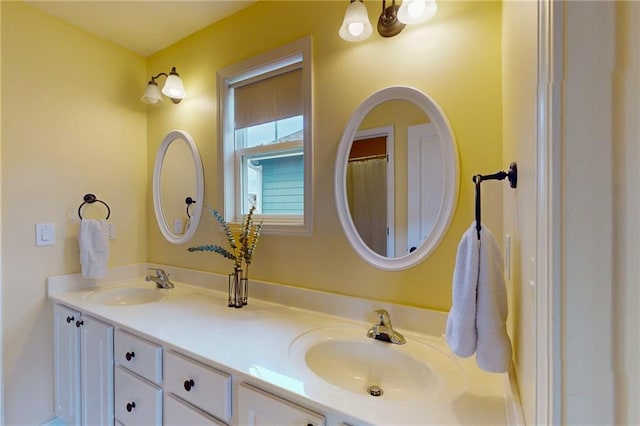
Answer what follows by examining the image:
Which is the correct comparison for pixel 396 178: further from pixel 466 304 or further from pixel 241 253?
pixel 241 253

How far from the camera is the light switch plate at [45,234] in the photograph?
1.60m

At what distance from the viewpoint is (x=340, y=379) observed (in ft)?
3.42

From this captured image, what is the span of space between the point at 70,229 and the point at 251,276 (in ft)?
3.76

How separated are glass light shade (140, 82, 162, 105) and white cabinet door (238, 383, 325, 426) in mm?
1772

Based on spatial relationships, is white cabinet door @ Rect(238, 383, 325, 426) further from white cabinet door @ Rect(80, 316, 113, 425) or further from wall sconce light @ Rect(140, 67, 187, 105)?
wall sconce light @ Rect(140, 67, 187, 105)

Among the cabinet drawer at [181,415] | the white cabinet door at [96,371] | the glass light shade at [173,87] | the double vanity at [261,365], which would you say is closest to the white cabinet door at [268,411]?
the double vanity at [261,365]

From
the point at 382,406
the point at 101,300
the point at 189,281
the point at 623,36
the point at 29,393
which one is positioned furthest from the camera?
the point at 189,281

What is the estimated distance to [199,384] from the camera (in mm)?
979

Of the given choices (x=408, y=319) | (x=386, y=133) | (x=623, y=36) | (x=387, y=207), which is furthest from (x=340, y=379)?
(x=623, y=36)

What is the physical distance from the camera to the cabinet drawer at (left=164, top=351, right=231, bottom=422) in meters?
0.92

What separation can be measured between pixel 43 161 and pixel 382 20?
1.91m

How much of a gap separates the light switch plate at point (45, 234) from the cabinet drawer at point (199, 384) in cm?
117

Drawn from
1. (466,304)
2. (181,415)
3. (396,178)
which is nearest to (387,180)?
(396,178)

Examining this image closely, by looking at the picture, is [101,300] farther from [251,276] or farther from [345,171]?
[345,171]
